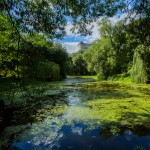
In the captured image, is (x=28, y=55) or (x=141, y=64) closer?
(x=28, y=55)

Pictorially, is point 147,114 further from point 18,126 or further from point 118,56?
point 118,56

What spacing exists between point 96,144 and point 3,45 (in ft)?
18.4

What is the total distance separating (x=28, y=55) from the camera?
9.06 feet

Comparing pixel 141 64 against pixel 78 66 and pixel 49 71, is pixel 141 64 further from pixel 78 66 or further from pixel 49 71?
pixel 78 66

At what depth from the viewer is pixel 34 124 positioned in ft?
8.09

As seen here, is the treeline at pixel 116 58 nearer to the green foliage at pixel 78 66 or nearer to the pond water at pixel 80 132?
the pond water at pixel 80 132

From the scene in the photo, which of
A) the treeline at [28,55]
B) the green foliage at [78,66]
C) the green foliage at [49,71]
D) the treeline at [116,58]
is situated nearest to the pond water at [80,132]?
the treeline at [28,55]

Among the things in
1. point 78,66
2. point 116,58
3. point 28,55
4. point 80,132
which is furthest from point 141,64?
point 78,66

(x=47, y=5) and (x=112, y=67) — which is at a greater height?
(x=47, y=5)

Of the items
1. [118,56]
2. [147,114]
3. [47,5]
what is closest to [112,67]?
[118,56]

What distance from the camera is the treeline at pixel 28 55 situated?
2697mm

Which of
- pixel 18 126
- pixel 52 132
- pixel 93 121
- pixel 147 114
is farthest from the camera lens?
pixel 147 114

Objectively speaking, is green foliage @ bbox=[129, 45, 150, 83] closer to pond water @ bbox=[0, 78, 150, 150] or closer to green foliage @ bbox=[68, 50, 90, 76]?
pond water @ bbox=[0, 78, 150, 150]

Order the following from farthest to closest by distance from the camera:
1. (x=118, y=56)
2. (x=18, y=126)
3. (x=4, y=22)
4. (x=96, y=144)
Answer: (x=118, y=56), (x=4, y=22), (x=18, y=126), (x=96, y=144)
